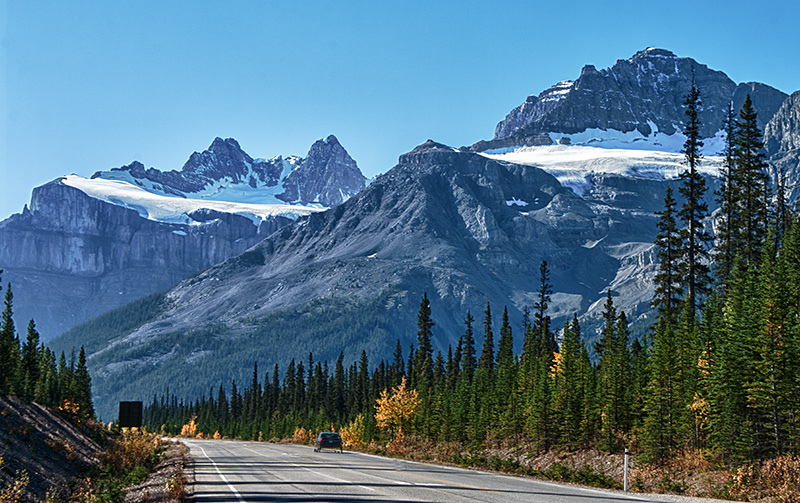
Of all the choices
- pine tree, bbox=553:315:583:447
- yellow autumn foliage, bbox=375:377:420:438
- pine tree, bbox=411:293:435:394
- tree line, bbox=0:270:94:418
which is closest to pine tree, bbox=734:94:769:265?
pine tree, bbox=553:315:583:447

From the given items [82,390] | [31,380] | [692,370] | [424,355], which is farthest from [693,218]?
[82,390]

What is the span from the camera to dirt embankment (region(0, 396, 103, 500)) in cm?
2911

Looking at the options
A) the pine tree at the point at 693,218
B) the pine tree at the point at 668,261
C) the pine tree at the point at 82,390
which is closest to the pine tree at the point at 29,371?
the pine tree at the point at 82,390

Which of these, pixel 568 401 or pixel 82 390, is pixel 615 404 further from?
pixel 82 390

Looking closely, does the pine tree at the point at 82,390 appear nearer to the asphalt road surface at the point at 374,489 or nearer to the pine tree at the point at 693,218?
the asphalt road surface at the point at 374,489

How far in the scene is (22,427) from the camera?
3506cm

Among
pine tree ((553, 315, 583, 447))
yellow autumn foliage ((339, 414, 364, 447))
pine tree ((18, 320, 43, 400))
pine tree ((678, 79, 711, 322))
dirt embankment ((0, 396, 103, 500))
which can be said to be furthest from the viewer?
yellow autumn foliage ((339, 414, 364, 447))

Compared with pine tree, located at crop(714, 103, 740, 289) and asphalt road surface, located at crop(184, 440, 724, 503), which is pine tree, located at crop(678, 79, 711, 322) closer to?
pine tree, located at crop(714, 103, 740, 289)

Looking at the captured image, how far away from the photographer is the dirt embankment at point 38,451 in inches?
1146

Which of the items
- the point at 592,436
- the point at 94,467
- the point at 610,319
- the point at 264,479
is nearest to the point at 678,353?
the point at 592,436

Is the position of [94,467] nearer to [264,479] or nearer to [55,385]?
[264,479]

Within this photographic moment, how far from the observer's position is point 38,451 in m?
34.7

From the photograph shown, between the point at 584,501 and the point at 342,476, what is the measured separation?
11382 mm

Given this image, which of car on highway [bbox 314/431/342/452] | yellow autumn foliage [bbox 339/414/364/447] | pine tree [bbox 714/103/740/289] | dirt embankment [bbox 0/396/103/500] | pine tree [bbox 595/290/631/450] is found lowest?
yellow autumn foliage [bbox 339/414/364/447]
